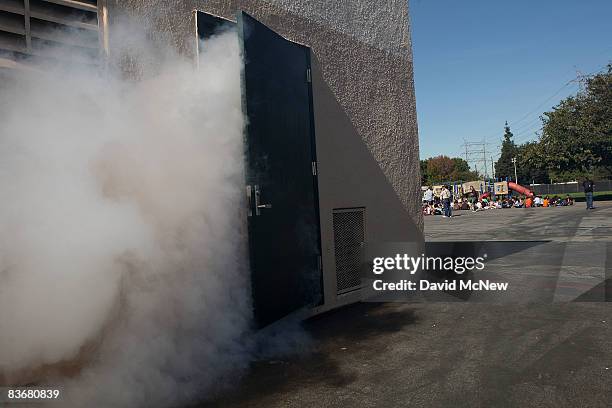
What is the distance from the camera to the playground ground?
279 centimetres

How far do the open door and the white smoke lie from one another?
0.17 metres

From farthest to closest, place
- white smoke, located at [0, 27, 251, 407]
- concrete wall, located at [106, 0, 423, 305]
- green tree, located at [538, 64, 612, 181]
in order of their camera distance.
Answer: green tree, located at [538, 64, 612, 181]
concrete wall, located at [106, 0, 423, 305]
white smoke, located at [0, 27, 251, 407]

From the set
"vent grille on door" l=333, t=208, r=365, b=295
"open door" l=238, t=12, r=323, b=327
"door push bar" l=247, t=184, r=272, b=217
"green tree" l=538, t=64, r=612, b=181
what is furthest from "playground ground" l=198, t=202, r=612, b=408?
"green tree" l=538, t=64, r=612, b=181

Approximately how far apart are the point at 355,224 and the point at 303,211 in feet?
4.22

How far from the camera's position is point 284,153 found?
4535 millimetres

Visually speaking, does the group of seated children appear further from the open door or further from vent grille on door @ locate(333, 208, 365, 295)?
the open door

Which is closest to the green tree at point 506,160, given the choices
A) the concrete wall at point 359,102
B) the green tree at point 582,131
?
the green tree at point 582,131

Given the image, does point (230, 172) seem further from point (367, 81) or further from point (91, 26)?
point (367, 81)

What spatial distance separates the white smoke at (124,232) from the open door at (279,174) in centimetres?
17

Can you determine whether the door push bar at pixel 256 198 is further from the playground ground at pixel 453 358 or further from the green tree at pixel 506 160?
the green tree at pixel 506 160

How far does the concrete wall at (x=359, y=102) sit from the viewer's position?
17.4ft

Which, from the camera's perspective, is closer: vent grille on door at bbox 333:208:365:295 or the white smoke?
the white smoke

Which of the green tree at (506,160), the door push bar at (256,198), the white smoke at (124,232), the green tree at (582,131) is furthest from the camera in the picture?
the green tree at (506,160)

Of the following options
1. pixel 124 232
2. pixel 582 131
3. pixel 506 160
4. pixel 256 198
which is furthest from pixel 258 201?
pixel 506 160
